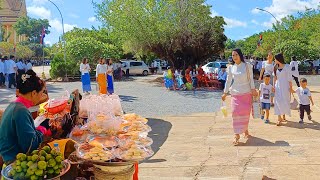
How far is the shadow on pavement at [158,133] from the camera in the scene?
6.59 metres

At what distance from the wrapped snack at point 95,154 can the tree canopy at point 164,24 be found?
58.0ft

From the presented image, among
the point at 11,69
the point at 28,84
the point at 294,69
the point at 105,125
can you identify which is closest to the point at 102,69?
the point at 294,69

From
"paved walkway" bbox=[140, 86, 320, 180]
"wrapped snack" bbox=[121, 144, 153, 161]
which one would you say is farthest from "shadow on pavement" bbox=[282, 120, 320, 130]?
"wrapped snack" bbox=[121, 144, 153, 161]

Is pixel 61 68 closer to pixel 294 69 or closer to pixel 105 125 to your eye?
pixel 294 69

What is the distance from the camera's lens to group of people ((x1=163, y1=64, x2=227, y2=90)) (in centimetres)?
1745

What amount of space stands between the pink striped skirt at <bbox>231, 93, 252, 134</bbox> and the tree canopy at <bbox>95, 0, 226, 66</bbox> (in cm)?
1467

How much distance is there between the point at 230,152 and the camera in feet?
18.9

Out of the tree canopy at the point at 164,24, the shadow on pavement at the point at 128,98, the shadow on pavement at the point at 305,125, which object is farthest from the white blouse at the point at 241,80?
the tree canopy at the point at 164,24

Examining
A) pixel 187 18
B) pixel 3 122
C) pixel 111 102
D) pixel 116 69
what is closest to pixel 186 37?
pixel 187 18

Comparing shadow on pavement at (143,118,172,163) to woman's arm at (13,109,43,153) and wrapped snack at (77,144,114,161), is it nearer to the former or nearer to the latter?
wrapped snack at (77,144,114,161)

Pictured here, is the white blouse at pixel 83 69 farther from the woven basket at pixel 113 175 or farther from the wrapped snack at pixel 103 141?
the woven basket at pixel 113 175

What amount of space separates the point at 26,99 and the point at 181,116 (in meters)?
7.22

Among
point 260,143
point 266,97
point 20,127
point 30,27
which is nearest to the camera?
point 20,127

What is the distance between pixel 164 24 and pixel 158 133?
13.3 meters
